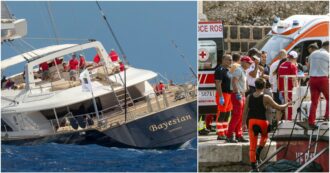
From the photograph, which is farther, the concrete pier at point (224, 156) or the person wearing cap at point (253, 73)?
the person wearing cap at point (253, 73)

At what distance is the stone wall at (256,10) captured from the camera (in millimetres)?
19375

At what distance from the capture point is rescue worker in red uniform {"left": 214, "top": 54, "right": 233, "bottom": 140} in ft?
40.0

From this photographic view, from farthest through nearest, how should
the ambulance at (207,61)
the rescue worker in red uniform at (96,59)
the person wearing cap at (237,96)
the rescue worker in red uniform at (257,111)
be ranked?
the rescue worker in red uniform at (96,59) → the ambulance at (207,61) → the person wearing cap at (237,96) → the rescue worker in red uniform at (257,111)

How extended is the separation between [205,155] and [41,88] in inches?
113

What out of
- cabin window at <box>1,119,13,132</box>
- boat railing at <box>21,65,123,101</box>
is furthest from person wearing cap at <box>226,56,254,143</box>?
cabin window at <box>1,119,13,132</box>

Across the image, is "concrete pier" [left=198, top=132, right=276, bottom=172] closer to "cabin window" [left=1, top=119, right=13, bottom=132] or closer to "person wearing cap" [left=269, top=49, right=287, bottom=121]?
"person wearing cap" [left=269, top=49, right=287, bottom=121]

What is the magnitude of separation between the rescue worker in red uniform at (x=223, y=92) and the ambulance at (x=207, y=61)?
4.14ft

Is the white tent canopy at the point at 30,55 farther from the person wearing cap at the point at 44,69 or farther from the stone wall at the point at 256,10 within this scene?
the stone wall at the point at 256,10

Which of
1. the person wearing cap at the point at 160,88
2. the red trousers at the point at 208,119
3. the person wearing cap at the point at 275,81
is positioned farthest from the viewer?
the person wearing cap at the point at 160,88

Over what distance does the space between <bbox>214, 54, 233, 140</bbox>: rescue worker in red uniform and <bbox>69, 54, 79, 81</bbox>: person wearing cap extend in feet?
10.4

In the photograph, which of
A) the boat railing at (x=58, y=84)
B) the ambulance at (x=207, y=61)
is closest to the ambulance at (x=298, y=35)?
the ambulance at (x=207, y=61)

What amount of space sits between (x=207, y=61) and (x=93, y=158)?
2.12 m

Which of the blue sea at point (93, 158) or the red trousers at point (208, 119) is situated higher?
the red trousers at point (208, 119)

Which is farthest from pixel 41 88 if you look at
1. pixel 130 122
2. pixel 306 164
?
pixel 306 164
